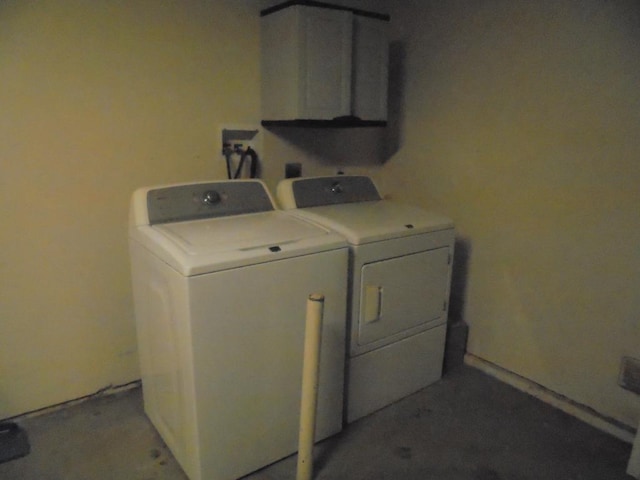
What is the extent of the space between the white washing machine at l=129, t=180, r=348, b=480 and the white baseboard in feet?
3.13

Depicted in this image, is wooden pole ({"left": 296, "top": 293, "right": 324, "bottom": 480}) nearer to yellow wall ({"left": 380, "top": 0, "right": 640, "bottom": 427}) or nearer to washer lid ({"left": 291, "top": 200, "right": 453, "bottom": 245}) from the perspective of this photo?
washer lid ({"left": 291, "top": 200, "right": 453, "bottom": 245})

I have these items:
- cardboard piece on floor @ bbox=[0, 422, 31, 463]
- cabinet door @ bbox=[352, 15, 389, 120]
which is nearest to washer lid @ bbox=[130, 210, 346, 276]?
cabinet door @ bbox=[352, 15, 389, 120]

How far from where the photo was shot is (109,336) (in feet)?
6.81

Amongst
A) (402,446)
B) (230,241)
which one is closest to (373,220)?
(230,241)

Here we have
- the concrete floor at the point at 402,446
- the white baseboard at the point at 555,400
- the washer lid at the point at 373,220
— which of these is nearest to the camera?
the concrete floor at the point at 402,446

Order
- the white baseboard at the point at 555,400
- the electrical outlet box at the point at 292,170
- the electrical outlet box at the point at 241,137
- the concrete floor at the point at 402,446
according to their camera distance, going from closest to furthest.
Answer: the concrete floor at the point at 402,446 < the white baseboard at the point at 555,400 < the electrical outlet box at the point at 241,137 < the electrical outlet box at the point at 292,170

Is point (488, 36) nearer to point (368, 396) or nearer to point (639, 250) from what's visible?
point (639, 250)

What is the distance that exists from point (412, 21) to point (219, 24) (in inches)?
43.0

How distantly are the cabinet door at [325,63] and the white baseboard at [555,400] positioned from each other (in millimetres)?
1515

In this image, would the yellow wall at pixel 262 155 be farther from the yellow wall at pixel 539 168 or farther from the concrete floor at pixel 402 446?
the concrete floor at pixel 402 446

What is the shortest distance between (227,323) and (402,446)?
0.93 meters

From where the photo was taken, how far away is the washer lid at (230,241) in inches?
56.2

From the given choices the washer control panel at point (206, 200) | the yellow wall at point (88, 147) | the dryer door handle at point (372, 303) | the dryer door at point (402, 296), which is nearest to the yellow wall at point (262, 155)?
the yellow wall at point (88, 147)

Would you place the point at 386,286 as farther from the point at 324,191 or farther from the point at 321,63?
the point at 321,63
